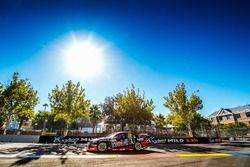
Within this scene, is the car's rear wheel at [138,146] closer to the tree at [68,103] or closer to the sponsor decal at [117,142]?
the sponsor decal at [117,142]

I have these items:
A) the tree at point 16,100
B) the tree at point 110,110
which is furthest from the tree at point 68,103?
the tree at point 110,110

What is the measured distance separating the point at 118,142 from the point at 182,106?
1896 cm

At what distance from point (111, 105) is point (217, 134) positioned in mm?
21951

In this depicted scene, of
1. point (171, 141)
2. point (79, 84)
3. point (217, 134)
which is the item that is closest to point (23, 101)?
point (79, 84)

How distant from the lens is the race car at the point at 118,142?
9086mm

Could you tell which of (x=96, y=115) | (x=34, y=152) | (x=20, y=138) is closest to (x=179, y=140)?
(x=34, y=152)

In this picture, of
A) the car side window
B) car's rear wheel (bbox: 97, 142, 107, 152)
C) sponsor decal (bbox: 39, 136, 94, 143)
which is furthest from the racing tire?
sponsor decal (bbox: 39, 136, 94, 143)

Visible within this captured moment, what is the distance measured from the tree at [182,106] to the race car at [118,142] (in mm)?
16781

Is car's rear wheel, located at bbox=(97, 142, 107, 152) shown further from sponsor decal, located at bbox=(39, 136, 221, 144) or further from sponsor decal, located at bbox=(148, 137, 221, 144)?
sponsor decal, located at bbox=(148, 137, 221, 144)

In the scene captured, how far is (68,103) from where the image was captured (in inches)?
853

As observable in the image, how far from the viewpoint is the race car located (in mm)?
9086

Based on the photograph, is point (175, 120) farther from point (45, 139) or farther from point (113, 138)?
point (45, 139)

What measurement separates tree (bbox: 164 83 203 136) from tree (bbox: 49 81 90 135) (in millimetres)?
15834

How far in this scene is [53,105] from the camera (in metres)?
21.5
